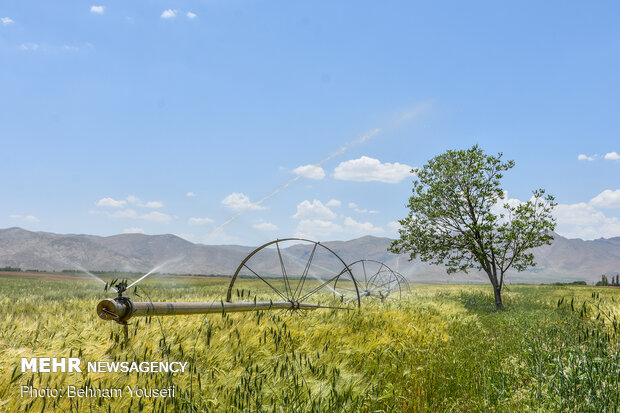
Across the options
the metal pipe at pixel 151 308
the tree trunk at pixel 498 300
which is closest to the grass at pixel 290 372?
the metal pipe at pixel 151 308

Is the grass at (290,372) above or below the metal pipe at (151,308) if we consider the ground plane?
below

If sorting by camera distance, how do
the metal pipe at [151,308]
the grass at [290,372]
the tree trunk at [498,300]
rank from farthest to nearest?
the tree trunk at [498,300] < the metal pipe at [151,308] < the grass at [290,372]

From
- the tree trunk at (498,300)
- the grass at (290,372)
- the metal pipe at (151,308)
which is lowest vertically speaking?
the tree trunk at (498,300)

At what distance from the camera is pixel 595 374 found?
457cm

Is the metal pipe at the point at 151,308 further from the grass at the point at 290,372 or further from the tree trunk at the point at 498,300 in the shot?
the tree trunk at the point at 498,300

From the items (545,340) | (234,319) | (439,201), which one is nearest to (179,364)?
(234,319)

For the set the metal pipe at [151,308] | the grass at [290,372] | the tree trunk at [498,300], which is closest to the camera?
the grass at [290,372]

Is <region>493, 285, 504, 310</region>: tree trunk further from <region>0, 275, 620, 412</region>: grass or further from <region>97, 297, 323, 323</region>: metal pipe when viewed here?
<region>97, 297, 323, 323</region>: metal pipe

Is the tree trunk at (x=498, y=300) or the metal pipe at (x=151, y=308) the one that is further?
the tree trunk at (x=498, y=300)

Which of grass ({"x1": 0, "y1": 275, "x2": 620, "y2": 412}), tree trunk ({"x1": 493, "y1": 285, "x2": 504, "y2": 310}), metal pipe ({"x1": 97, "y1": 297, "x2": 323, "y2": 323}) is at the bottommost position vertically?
Result: tree trunk ({"x1": 493, "y1": 285, "x2": 504, "y2": 310})

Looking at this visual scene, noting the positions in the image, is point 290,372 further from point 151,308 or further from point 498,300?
point 498,300

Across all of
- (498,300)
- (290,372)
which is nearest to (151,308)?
(290,372)

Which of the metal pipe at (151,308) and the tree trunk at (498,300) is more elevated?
the metal pipe at (151,308)

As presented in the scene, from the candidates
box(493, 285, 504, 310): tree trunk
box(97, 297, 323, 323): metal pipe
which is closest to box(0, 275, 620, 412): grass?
box(97, 297, 323, 323): metal pipe
